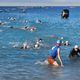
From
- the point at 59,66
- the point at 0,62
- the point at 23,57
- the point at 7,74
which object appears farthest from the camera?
the point at 23,57

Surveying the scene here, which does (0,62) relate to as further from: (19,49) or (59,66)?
(19,49)

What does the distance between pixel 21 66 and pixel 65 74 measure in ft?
11.7

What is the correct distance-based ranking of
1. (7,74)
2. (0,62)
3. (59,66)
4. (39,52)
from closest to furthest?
(7,74) → (59,66) → (0,62) → (39,52)

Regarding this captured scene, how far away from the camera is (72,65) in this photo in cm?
2561

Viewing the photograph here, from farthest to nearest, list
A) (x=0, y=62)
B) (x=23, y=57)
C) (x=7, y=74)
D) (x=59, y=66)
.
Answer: (x=23, y=57) → (x=0, y=62) → (x=59, y=66) → (x=7, y=74)

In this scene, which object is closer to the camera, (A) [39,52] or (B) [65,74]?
(B) [65,74]

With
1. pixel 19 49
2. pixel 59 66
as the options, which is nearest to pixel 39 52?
pixel 19 49

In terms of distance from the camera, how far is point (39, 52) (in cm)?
3147

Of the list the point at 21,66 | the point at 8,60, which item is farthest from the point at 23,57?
the point at 21,66

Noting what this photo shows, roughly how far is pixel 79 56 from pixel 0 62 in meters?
5.41

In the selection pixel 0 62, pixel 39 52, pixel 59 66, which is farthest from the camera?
pixel 39 52

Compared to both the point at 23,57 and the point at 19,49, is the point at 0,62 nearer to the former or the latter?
the point at 23,57

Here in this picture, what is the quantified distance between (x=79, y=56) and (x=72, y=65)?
9.31 feet

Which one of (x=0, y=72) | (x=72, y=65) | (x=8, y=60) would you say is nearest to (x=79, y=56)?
(x=72, y=65)
